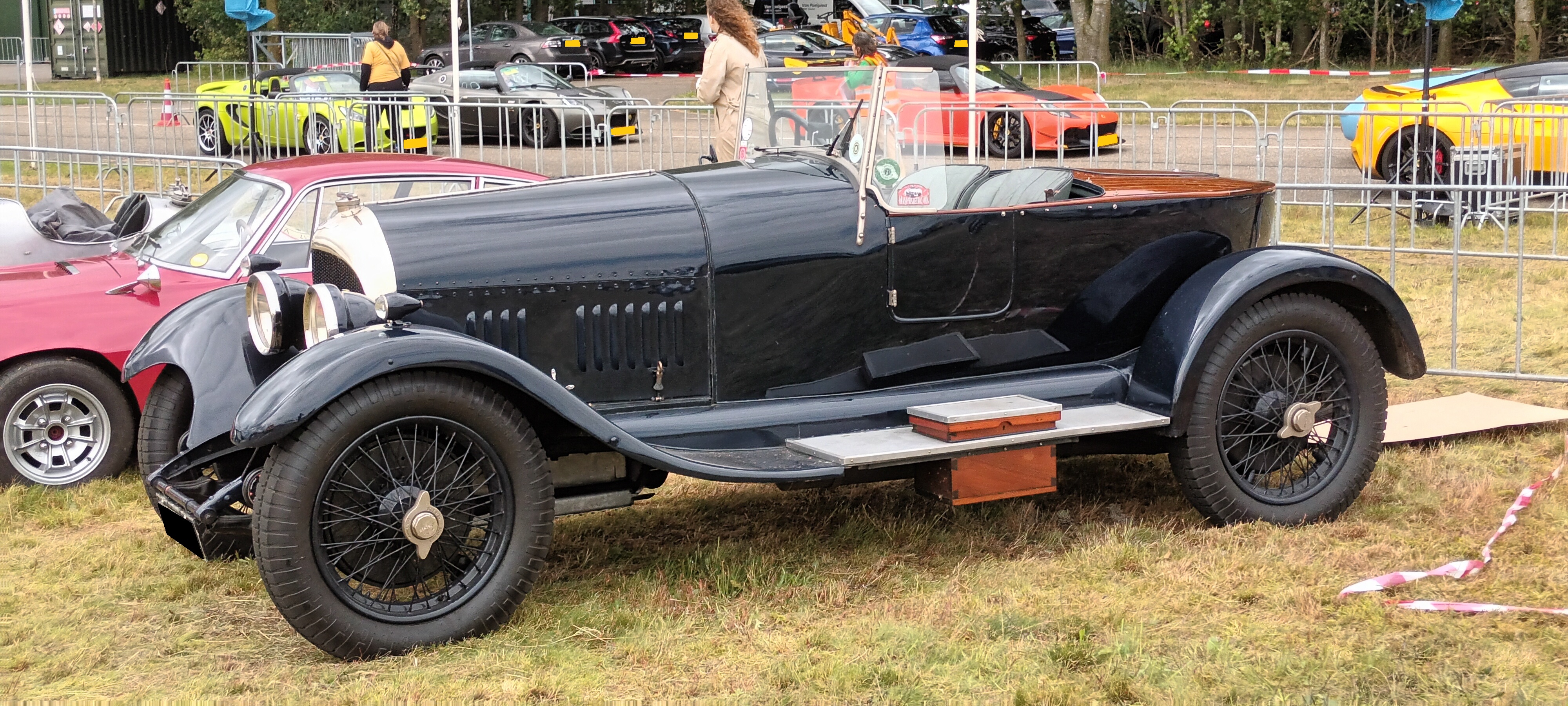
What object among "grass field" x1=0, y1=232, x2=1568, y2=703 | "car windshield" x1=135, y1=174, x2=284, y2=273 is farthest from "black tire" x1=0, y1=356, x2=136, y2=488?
"car windshield" x1=135, y1=174, x2=284, y2=273

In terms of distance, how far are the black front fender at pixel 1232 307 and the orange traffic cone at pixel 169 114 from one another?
11.1m

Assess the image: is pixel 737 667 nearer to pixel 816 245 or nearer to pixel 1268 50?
pixel 816 245

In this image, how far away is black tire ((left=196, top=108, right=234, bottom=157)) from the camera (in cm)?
1644

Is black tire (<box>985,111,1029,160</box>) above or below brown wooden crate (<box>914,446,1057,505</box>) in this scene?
above

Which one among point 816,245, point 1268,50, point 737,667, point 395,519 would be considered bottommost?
point 737,667

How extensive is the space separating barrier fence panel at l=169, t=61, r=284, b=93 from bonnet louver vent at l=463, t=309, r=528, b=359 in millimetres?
20327

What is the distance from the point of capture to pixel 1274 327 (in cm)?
480

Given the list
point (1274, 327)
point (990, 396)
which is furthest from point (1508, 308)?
point (990, 396)

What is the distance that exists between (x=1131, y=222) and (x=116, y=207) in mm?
7802

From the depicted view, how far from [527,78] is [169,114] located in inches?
183

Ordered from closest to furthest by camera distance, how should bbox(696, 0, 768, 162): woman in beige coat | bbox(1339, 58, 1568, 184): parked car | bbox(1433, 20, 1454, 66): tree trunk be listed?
1. bbox(696, 0, 768, 162): woman in beige coat
2. bbox(1339, 58, 1568, 184): parked car
3. bbox(1433, 20, 1454, 66): tree trunk

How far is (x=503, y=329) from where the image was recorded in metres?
4.21

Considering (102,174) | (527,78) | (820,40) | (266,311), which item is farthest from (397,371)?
(820,40)

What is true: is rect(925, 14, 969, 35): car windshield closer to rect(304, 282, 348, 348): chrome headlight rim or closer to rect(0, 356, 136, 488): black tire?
rect(0, 356, 136, 488): black tire
